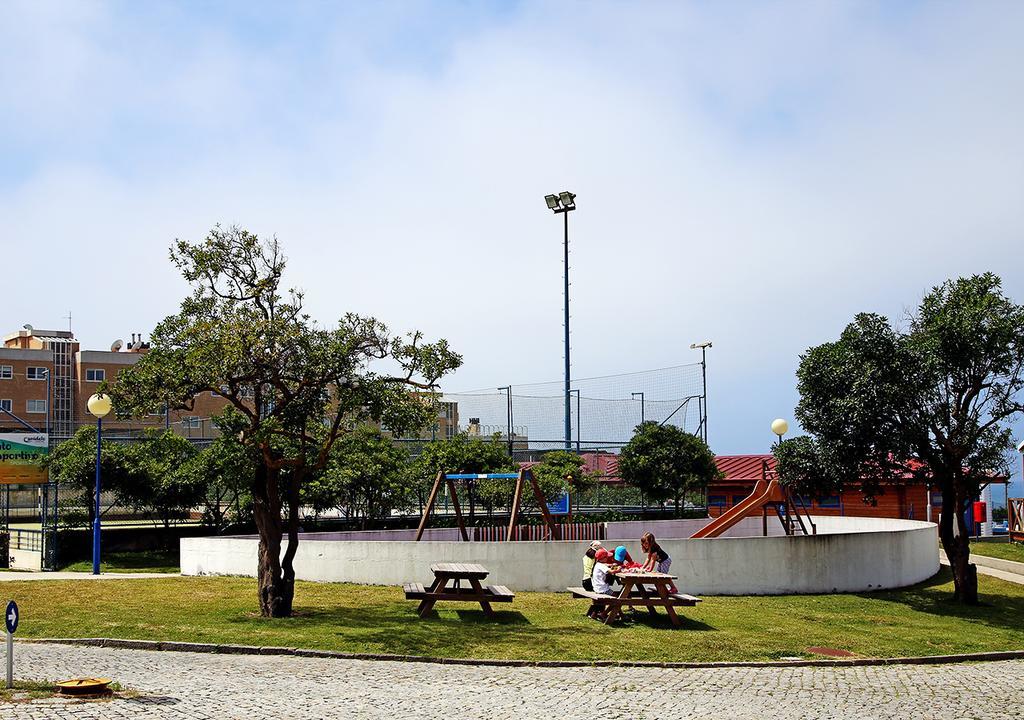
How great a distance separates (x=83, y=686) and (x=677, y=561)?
12393 millimetres

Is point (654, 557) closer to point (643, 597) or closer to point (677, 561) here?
point (643, 597)

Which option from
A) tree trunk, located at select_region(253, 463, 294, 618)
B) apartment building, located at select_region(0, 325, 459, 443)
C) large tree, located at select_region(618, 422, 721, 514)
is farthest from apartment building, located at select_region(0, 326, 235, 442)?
tree trunk, located at select_region(253, 463, 294, 618)

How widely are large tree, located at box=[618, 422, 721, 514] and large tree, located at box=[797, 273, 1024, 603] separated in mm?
14817

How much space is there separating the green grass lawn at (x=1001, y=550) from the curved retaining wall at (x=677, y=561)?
8444mm

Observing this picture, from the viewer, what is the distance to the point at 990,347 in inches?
797

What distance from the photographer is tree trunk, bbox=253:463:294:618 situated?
52.6 ft

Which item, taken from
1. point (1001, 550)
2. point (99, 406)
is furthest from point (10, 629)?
point (1001, 550)

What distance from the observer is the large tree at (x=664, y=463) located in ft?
119

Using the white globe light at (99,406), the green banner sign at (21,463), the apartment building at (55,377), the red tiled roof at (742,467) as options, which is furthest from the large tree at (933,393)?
the apartment building at (55,377)

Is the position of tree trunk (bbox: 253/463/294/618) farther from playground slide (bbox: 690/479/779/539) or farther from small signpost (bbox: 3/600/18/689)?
playground slide (bbox: 690/479/779/539)

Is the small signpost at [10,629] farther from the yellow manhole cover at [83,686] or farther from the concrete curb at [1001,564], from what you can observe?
the concrete curb at [1001,564]

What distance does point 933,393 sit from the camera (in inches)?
818

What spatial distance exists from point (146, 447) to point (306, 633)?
18824 mm

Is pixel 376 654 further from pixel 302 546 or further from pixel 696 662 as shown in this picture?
pixel 302 546
